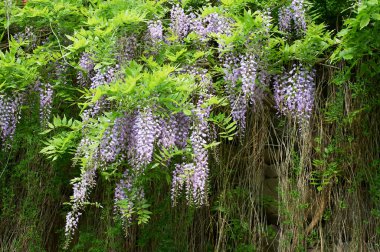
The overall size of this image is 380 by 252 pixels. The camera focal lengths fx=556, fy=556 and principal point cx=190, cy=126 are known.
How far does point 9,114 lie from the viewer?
3.49 meters

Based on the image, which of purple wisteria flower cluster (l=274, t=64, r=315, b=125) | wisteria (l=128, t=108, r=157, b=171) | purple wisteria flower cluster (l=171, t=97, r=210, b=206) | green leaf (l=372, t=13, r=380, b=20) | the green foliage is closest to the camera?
green leaf (l=372, t=13, r=380, b=20)

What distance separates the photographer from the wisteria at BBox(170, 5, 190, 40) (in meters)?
3.50

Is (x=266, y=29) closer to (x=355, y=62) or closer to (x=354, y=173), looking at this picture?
(x=355, y=62)

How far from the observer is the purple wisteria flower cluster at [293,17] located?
329cm

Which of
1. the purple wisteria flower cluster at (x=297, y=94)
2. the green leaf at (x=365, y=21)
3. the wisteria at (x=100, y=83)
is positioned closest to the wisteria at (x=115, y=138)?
the wisteria at (x=100, y=83)

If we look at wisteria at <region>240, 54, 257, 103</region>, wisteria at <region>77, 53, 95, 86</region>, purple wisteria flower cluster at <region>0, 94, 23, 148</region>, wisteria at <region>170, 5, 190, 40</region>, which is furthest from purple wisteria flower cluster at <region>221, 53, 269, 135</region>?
purple wisteria flower cluster at <region>0, 94, 23, 148</region>

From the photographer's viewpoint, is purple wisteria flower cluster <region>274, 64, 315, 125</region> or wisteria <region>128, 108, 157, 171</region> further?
purple wisteria flower cluster <region>274, 64, 315, 125</region>

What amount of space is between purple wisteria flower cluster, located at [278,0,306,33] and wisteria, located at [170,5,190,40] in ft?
1.96

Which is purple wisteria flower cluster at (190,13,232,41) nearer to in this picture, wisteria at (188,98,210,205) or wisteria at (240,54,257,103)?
wisteria at (240,54,257,103)

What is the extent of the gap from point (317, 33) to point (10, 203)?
2.22 m

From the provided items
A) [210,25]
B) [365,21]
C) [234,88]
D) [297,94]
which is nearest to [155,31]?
[210,25]

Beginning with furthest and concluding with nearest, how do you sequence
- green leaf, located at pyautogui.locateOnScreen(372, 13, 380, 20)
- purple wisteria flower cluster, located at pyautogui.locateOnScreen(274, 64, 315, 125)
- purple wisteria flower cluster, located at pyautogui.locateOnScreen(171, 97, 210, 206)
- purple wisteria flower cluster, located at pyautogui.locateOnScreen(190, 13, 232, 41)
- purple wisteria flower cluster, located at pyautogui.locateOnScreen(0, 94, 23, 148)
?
1. purple wisteria flower cluster, located at pyautogui.locateOnScreen(0, 94, 23, 148)
2. purple wisteria flower cluster, located at pyautogui.locateOnScreen(190, 13, 232, 41)
3. purple wisteria flower cluster, located at pyautogui.locateOnScreen(274, 64, 315, 125)
4. purple wisteria flower cluster, located at pyautogui.locateOnScreen(171, 97, 210, 206)
5. green leaf, located at pyautogui.locateOnScreen(372, 13, 380, 20)

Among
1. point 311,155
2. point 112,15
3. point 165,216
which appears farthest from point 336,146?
point 112,15

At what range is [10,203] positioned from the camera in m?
3.65
